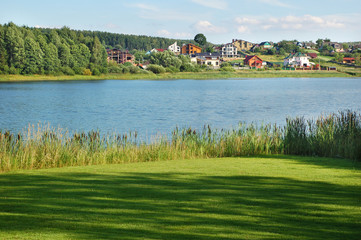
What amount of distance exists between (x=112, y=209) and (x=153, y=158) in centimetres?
536

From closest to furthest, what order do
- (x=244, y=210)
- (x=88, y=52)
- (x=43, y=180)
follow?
(x=244, y=210)
(x=43, y=180)
(x=88, y=52)

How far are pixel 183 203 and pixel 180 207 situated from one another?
217mm

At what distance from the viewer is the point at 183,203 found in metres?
6.52

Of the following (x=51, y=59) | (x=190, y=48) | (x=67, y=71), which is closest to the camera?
(x=51, y=59)

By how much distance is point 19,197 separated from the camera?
700cm

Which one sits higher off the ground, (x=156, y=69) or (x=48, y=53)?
(x=48, y=53)

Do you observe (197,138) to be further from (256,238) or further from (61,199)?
(256,238)

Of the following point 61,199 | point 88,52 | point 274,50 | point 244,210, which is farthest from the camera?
point 274,50

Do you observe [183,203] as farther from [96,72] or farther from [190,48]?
[190,48]

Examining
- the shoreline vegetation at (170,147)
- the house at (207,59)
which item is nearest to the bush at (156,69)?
the house at (207,59)

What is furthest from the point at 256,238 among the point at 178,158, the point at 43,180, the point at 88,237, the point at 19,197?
the point at 178,158

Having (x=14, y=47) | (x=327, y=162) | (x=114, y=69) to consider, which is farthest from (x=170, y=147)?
(x=114, y=69)

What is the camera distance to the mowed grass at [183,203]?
5316 millimetres

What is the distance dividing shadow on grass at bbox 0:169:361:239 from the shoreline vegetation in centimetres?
205
